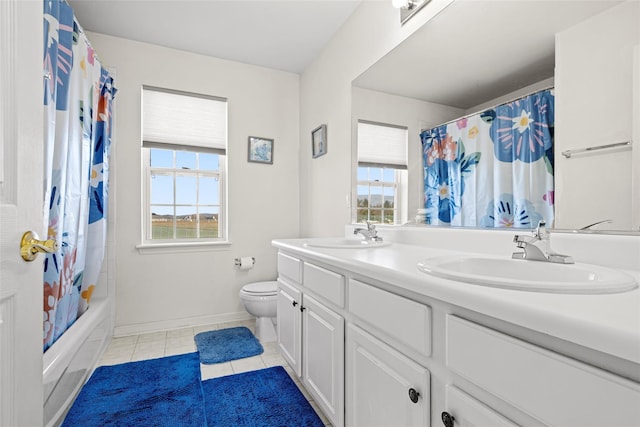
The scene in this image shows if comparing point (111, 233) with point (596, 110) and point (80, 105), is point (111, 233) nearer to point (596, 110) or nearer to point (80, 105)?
point (80, 105)

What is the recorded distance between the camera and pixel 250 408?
1.60 m

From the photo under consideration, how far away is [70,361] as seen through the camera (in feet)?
5.08

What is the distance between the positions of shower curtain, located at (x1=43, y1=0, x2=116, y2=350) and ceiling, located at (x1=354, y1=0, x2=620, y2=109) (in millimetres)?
1741

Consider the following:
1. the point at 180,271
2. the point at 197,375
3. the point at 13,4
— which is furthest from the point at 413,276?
the point at 180,271

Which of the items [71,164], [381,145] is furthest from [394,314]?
[71,164]

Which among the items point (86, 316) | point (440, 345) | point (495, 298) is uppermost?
point (495, 298)

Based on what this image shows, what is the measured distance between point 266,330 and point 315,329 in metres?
1.12

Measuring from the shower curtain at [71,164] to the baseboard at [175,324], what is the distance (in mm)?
540

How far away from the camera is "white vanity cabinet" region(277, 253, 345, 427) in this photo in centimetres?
128

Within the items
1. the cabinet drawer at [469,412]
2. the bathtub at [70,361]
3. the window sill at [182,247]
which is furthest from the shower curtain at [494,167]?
the window sill at [182,247]

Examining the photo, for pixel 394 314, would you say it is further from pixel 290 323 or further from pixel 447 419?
pixel 290 323

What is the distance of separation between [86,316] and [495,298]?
235cm

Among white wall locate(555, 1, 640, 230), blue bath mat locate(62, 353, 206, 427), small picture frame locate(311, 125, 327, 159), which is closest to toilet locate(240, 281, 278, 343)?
blue bath mat locate(62, 353, 206, 427)

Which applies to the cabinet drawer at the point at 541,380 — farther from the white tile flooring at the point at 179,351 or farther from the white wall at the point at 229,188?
the white wall at the point at 229,188
